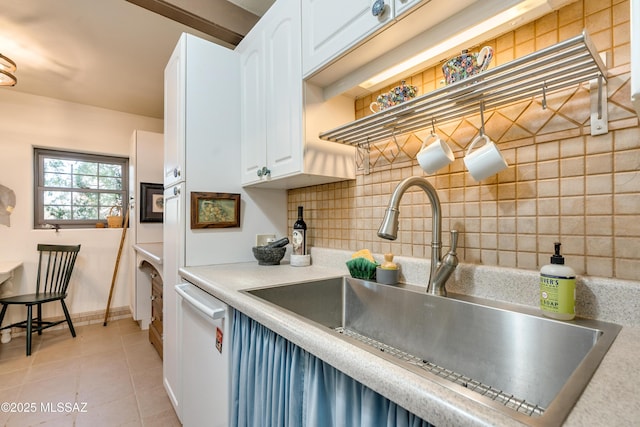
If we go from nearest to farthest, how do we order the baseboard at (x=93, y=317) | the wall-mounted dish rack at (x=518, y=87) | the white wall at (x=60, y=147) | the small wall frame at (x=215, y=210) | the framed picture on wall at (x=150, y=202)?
1. the wall-mounted dish rack at (x=518, y=87)
2. the small wall frame at (x=215, y=210)
3. the white wall at (x=60, y=147)
4. the baseboard at (x=93, y=317)
5. the framed picture on wall at (x=150, y=202)

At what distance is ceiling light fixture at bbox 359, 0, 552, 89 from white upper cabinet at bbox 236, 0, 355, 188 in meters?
0.33

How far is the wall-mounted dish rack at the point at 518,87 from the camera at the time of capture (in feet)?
2.12

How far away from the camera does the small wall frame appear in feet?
5.00

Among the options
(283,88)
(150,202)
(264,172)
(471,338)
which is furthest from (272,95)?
(150,202)

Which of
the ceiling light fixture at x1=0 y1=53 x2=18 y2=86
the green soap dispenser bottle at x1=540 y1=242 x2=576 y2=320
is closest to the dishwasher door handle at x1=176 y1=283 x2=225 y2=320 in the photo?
the green soap dispenser bottle at x1=540 y1=242 x2=576 y2=320

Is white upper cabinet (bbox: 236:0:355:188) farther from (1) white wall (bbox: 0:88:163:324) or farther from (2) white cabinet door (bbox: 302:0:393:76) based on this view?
(1) white wall (bbox: 0:88:163:324)

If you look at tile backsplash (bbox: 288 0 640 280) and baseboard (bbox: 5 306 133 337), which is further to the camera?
baseboard (bbox: 5 306 133 337)

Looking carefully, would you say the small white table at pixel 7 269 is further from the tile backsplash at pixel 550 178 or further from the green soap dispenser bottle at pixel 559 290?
the green soap dispenser bottle at pixel 559 290

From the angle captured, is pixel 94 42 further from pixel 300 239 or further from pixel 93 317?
pixel 93 317

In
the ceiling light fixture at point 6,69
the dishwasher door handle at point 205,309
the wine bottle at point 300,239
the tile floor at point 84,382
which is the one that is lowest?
the tile floor at point 84,382

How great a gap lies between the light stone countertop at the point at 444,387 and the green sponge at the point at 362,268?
0.11 meters

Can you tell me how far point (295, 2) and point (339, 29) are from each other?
1.17 feet

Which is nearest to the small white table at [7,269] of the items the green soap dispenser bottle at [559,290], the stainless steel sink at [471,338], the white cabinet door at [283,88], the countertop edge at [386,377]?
the white cabinet door at [283,88]

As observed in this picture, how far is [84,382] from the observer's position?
2047mm
